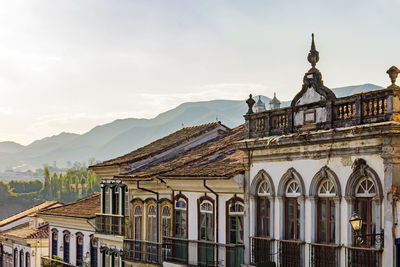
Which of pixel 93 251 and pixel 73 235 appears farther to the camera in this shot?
pixel 73 235

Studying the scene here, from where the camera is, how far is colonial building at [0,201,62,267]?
→ 4231 cm

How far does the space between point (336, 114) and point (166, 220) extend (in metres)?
11.1

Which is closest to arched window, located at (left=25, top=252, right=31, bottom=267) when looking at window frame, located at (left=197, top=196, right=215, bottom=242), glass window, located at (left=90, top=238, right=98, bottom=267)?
glass window, located at (left=90, top=238, right=98, bottom=267)

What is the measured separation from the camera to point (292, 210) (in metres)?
19.8

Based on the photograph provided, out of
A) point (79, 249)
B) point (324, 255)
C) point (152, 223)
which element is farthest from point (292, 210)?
point (79, 249)

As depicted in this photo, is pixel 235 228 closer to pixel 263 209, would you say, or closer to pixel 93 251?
pixel 263 209

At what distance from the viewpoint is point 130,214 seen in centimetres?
2995

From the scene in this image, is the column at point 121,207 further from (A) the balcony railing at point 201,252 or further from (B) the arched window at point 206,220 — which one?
(B) the arched window at point 206,220

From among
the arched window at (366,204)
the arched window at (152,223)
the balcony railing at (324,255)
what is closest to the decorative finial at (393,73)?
the arched window at (366,204)

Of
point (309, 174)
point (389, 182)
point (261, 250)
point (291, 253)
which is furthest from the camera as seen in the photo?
point (261, 250)

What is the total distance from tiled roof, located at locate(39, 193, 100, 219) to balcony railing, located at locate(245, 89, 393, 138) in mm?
15889

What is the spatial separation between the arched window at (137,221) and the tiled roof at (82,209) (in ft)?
18.0

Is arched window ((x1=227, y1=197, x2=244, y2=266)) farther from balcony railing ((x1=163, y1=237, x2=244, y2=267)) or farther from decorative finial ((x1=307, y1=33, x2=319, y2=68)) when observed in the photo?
decorative finial ((x1=307, y1=33, x2=319, y2=68))

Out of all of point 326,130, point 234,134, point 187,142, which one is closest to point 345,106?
point 326,130
